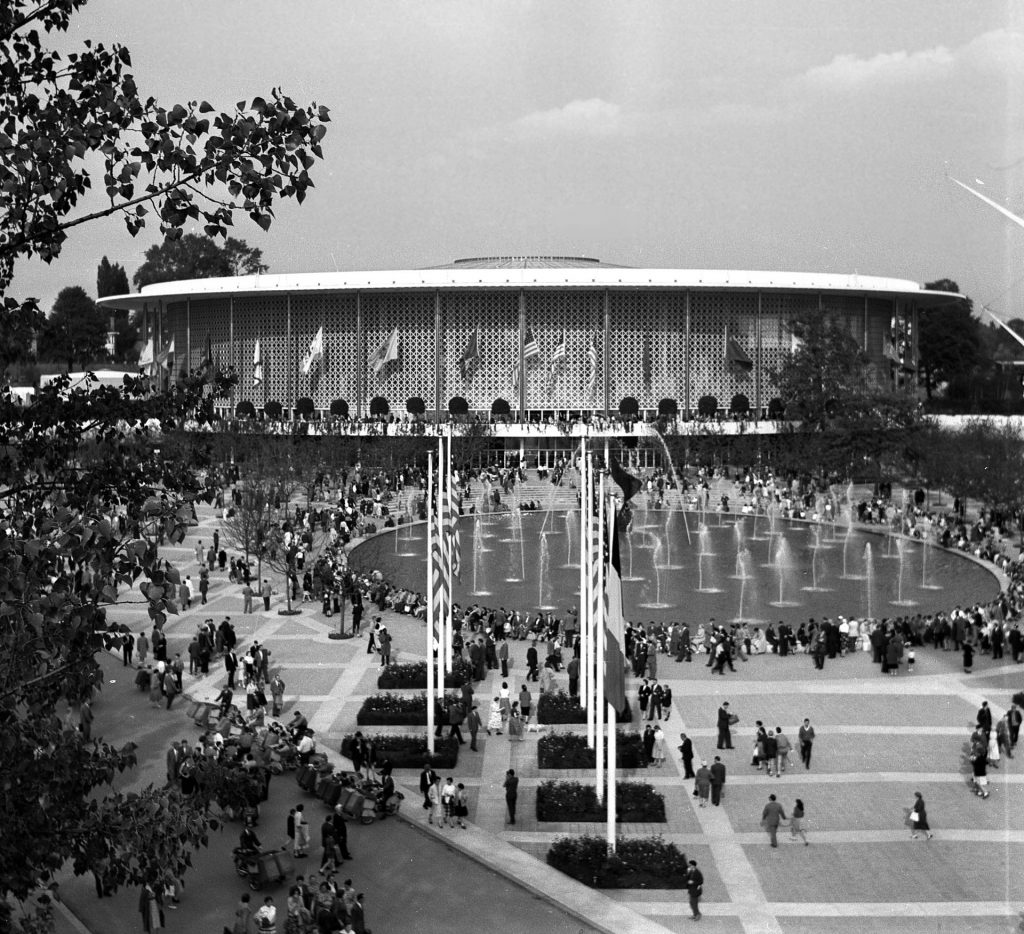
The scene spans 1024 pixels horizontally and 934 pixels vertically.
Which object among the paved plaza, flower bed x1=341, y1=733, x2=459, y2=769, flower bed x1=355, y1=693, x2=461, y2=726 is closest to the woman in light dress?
the paved plaza

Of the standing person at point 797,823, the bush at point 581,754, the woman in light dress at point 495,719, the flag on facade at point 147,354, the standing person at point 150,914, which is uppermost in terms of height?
the flag on facade at point 147,354

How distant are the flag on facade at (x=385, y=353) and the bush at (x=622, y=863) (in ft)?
195

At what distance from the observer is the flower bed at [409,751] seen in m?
19.4

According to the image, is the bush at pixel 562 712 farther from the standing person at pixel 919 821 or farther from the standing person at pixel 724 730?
the standing person at pixel 919 821

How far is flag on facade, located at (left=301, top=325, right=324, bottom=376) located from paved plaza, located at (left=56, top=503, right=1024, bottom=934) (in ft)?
161

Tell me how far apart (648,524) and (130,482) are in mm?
42935

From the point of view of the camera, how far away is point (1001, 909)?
1388 cm

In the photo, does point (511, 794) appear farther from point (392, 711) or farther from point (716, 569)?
point (716, 569)

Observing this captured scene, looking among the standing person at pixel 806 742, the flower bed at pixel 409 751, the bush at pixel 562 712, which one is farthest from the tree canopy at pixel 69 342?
the bush at pixel 562 712

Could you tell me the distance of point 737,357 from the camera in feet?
243

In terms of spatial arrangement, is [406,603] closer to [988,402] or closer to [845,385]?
[845,385]

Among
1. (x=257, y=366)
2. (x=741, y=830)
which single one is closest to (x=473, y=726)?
(x=741, y=830)

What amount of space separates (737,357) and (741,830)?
2336 inches

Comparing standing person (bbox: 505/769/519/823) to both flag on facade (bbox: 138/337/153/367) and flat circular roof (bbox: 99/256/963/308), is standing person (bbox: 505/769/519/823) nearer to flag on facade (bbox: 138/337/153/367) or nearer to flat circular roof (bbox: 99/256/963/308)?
flat circular roof (bbox: 99/256/963/308)
